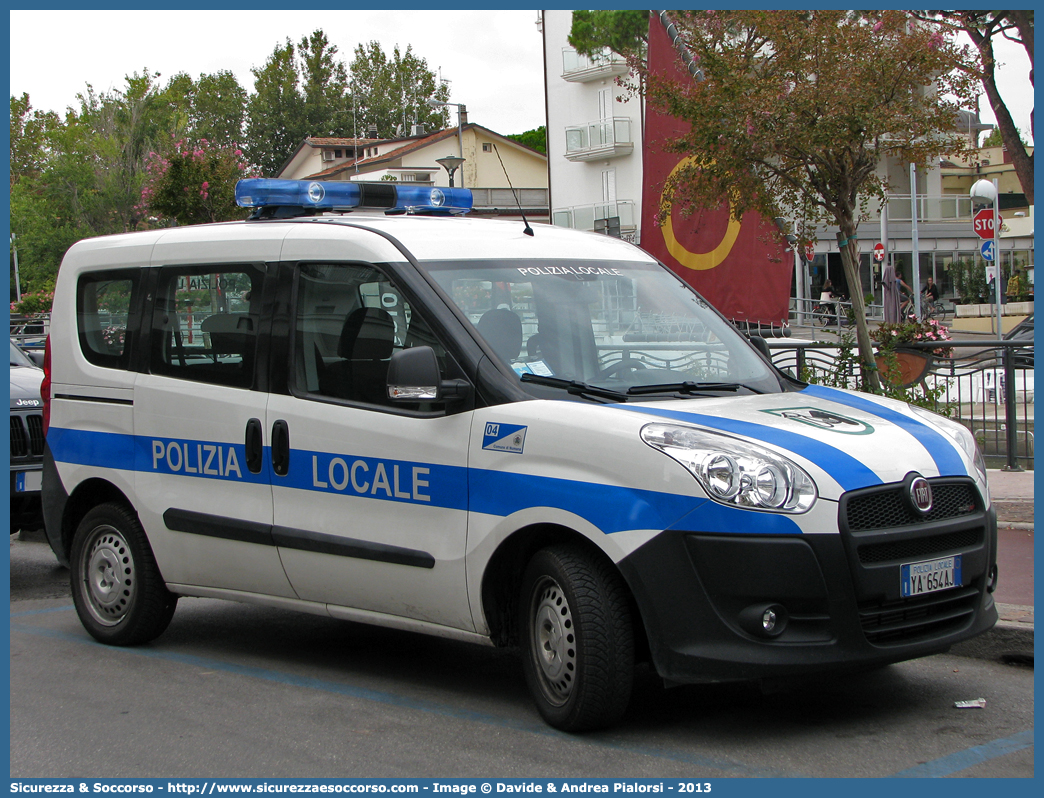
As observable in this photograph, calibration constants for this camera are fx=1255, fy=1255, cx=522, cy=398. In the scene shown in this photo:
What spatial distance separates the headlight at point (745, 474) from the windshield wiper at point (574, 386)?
20.9 inches

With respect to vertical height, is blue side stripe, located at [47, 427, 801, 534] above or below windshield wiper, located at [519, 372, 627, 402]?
below

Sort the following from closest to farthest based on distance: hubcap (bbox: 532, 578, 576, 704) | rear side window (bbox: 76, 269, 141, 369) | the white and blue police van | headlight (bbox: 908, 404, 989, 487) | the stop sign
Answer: the white and blue police van < hubcap (bbox: 532, 578, 576, 704) < headlight (bbox: 908, 404, 989, 487) < rear side window (bbox: 76, 269, 141, 369) < the stop sign

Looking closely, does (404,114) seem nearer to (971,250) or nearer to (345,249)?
(971,250)

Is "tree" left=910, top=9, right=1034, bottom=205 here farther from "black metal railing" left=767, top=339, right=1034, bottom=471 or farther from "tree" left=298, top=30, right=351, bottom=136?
"tree" left=298, top=30, right=351, bottom=136

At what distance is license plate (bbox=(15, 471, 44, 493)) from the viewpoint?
27.8 ft

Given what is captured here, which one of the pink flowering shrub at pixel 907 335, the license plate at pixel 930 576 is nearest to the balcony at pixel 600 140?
the pink flowering shrub at pixel 907 335

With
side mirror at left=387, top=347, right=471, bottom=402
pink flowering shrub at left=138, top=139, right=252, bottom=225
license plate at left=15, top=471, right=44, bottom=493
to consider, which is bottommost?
license plate at left=15, top=471, right=44, bottom=493

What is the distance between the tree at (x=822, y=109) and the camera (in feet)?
35.4

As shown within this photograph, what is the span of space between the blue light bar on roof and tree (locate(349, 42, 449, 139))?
89.2 meters

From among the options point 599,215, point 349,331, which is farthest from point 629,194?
point 349,331

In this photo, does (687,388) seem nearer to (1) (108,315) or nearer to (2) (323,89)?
(1) (108,315)

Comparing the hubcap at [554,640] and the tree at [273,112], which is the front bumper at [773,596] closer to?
the hubcap at [554,640]

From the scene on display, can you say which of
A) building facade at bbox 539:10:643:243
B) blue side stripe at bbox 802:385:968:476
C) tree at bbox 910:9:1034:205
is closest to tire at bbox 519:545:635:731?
blue side stripe at bbox 802:385:968:476
